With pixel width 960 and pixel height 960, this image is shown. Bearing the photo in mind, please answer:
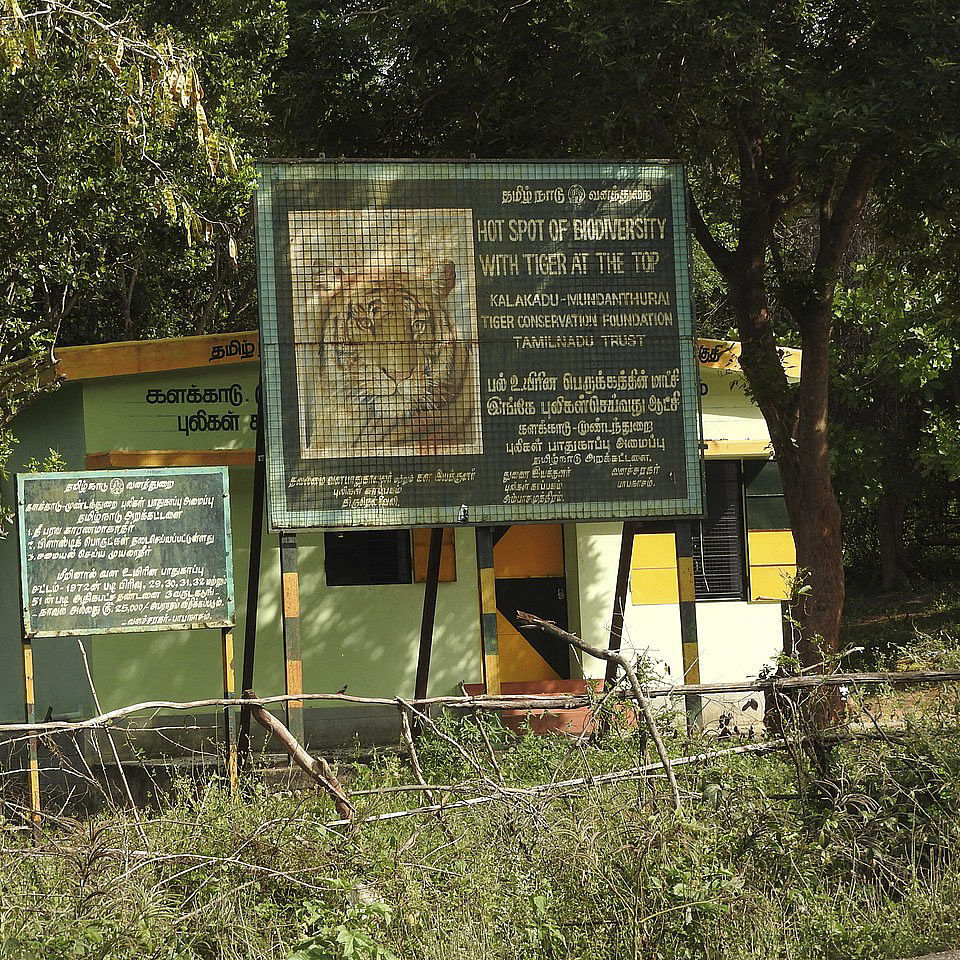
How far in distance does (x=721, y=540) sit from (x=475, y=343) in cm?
499

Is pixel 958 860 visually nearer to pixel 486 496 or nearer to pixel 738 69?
pixel 486 496

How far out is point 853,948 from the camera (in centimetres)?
532

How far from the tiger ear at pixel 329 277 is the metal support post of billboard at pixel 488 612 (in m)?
1.97

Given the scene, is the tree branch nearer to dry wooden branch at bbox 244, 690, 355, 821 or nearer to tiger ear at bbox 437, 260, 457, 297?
tiger ear at bbox 437, 260, 457, 297

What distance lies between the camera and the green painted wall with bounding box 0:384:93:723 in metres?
11.2

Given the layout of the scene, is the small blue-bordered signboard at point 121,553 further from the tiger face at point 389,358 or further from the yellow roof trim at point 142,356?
the yellow roof trim at point 142,356

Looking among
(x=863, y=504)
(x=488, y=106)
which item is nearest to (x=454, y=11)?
(x=488, y=106)

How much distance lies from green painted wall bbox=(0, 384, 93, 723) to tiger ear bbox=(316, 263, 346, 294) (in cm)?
382

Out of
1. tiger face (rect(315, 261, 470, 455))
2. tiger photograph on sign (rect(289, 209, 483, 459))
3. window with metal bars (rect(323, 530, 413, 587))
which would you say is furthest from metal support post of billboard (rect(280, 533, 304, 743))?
window with metal bars (rect(323, 530, 413, 587))

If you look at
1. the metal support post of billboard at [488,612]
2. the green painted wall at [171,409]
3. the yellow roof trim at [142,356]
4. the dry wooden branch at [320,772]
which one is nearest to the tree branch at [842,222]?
the metal support post of billboard at [488,612]

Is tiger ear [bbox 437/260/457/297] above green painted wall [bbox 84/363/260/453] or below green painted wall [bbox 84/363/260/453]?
above

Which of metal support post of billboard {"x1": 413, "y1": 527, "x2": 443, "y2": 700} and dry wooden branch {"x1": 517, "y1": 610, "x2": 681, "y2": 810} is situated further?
metal support post of billboard {"x1": 413, "y1": 527, "x2": 443, "y2": 700}

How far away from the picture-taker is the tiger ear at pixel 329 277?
27.3ft

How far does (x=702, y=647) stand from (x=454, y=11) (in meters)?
6.33
